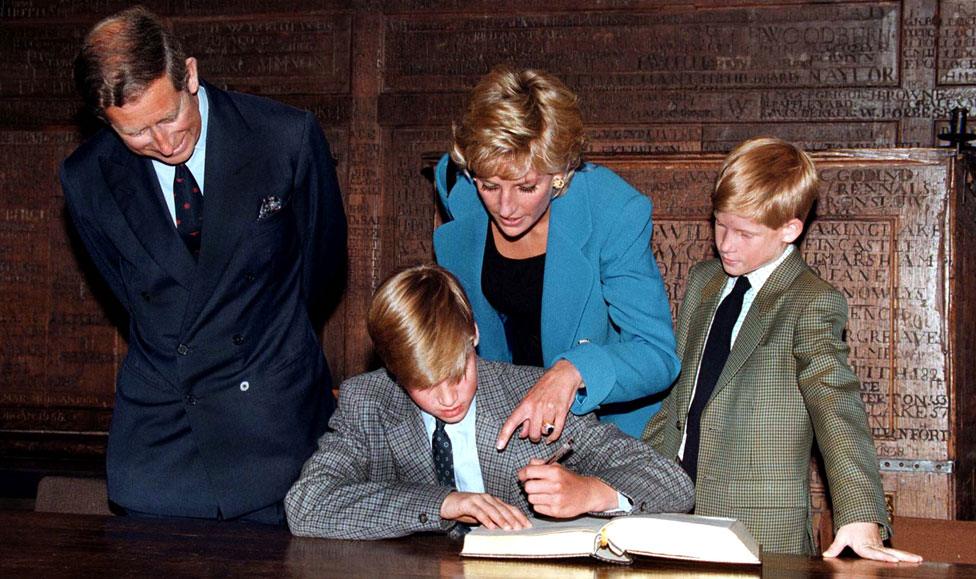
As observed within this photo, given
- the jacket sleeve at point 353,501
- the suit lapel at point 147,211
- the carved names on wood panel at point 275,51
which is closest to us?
the jacket sleeve at point 353,501

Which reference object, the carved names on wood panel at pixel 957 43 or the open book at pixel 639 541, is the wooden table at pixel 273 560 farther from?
the carved names on wood panel at pixel 957 43

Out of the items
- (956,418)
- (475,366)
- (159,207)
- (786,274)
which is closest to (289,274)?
(159,207)

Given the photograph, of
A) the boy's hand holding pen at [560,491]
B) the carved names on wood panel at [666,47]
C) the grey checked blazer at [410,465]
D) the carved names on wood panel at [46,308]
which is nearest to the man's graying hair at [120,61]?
the grey checked blazer at [410,465]

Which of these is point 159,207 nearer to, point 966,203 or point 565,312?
point 565,312

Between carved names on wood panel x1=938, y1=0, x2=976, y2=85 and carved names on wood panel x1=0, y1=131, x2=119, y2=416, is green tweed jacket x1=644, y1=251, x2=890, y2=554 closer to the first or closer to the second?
carved names on wood panel x1=938, y1=0, x2=976, y2=85

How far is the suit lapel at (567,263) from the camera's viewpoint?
2.68 m

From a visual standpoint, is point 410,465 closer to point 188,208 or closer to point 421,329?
point 421,329

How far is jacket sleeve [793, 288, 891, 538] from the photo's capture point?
2350 millimetres

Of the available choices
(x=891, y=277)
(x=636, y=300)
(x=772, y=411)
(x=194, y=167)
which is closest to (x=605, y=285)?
(x=636, y=300)

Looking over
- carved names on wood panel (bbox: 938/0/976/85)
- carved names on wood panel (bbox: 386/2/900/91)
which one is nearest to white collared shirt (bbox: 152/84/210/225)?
carved names on wood panel (bbox: 386/2/900/91)

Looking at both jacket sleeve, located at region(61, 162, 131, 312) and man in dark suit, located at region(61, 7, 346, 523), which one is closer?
man in dark suit, located at region(61, 7, 346, 523)

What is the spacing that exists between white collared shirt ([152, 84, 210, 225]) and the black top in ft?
2.40

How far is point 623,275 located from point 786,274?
519 millimetres

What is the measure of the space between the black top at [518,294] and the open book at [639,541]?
2.85 feet
